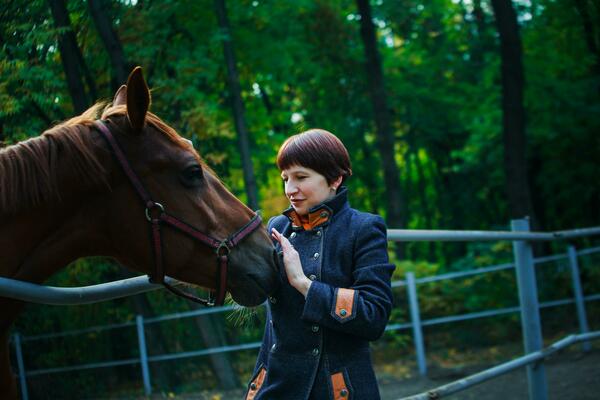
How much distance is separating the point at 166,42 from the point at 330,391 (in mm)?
5784

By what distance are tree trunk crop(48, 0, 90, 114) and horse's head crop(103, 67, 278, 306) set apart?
1.67 meters

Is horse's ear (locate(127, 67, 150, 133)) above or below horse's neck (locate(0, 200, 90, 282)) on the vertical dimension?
above

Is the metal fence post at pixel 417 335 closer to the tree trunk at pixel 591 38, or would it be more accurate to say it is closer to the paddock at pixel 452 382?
the paddock at pixel 452 382

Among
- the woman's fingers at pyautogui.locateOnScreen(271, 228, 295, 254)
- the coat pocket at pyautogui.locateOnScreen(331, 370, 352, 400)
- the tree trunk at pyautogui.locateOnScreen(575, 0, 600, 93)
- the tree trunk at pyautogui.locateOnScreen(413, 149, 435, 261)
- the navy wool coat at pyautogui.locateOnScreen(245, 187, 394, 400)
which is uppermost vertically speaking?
the tree trunk at pyautogui.locateOnScreen(575, 0, 600, 93)

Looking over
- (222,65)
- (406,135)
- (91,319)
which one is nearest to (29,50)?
(91,319)

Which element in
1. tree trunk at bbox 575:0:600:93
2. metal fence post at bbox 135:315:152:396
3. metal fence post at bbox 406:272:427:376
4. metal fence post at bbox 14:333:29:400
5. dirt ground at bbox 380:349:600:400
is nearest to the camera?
metal fence post at bbox 14:333:29:400

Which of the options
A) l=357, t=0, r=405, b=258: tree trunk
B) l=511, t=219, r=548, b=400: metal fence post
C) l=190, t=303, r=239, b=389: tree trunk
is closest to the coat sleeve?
l=511, t=219, r=548, b=400: metal fence post

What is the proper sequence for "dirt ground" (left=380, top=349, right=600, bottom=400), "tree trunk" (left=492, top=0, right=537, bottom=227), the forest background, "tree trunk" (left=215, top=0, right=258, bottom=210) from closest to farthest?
the forest background → "dirt ground" (left=380, top=349, right=600, bottom=400) → "tree trunk" (left=215, top=0, right=258, bottom=210) → "tree trunk" (left=492, top=0, right=537, bottom=227)

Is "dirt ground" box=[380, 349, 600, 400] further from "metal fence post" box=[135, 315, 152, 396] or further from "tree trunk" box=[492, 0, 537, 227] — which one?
"metal fence post" box=[135, 315, 152, 396]

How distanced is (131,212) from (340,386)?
0.86 metres

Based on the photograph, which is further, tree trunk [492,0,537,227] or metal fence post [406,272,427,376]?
tree trunk [492,0,537,227]

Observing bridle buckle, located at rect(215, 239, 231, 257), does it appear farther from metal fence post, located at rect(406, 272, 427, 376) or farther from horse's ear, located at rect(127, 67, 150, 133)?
metal fence post, located at rect(406, 272, 427, 376)

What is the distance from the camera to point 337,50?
14773 millimetres

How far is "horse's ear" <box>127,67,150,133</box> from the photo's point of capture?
2055 mm
